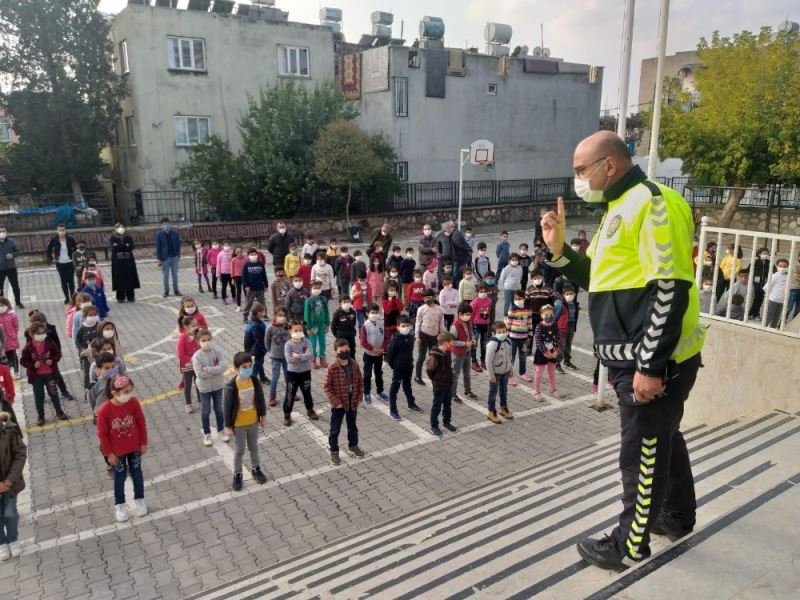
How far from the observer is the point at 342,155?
80.8ft

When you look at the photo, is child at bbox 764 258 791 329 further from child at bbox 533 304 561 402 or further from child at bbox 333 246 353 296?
child at bbox 333 246 353 296

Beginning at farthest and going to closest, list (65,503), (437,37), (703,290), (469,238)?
(437,37)
(469,238)
(703,290)
(65,503)

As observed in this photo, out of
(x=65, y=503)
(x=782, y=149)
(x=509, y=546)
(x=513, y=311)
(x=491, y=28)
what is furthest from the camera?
(x=491, y=28)

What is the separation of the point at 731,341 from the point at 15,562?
7.61 m

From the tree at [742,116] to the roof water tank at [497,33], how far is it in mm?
11910

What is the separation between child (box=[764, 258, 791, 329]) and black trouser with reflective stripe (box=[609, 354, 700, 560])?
388 cm

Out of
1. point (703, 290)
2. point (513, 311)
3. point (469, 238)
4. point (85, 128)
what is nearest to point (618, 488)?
point (703, 290)

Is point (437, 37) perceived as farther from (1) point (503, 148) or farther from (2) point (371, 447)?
(2) point (371, 447)

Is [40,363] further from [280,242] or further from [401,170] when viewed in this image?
[401,170]

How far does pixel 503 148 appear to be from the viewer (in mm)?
33312

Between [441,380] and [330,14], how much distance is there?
96.9 feet

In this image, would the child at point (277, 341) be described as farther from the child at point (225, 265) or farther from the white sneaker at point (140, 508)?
the child at point (225, 265)

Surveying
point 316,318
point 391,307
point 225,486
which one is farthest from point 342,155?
point 225,486

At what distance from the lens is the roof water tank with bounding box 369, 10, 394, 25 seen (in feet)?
106
